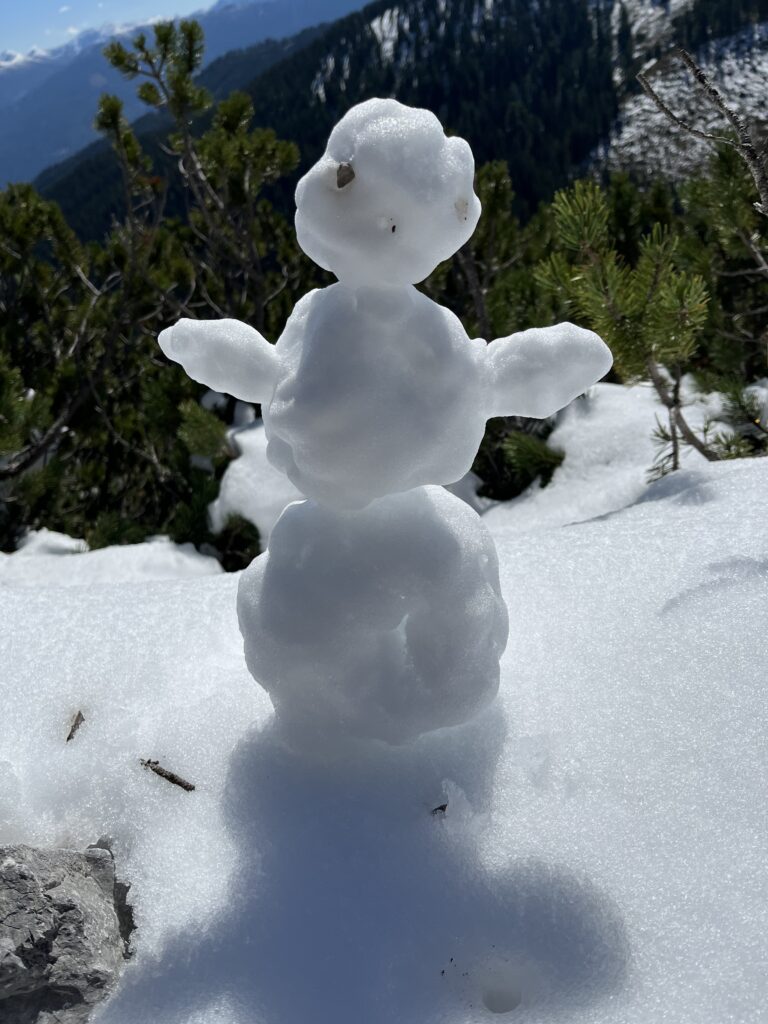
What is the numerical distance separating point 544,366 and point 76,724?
3.46 feet

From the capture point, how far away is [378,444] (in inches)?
44.9

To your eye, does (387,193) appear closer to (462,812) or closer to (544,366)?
(544,366)

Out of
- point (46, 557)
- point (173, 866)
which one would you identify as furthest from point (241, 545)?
point (173, 866)

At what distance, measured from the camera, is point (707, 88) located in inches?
58.9

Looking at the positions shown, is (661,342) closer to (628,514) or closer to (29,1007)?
(628,514)

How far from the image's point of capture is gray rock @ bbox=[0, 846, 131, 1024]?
98 centimetres

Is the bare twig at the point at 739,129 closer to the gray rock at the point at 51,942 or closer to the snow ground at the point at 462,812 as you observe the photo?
the snow ground at the point at 462,812

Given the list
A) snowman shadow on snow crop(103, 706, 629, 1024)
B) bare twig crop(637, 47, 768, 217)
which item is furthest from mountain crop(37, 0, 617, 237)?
snowman shadow on snow crop(103, 706, 629, 1024)

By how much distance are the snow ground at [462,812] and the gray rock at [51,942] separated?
40 millimetres

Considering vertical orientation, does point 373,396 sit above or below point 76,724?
above

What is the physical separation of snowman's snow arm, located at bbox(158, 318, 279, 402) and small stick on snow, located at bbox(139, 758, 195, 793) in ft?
2.13

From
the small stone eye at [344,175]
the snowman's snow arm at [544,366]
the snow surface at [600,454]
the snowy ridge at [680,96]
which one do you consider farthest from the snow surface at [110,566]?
the snowy ridge at [680,96]

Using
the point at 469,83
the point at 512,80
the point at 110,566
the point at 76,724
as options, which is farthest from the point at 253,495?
the point at 512,80

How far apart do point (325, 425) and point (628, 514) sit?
1088 mm
